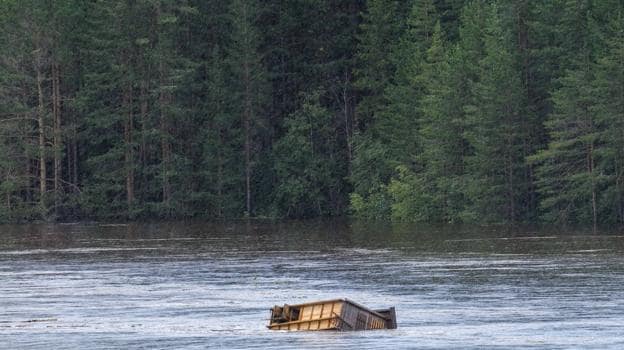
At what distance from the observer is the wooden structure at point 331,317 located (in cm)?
4203

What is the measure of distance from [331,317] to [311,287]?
46.8ft

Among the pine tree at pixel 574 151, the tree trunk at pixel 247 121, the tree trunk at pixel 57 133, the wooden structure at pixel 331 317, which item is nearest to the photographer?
the wooden structure at pixel 331 317

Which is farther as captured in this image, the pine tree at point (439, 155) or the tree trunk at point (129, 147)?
the tree trunk at point (129, 147)

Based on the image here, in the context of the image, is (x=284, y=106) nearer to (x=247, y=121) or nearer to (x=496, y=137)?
(x=247, y=121)

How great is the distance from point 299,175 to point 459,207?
63.7ft

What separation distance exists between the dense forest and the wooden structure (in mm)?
56795

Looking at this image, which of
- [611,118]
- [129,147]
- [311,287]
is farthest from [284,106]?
[311,287]

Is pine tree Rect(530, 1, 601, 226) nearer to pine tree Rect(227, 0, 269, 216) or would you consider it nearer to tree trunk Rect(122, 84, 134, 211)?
pine tree Rect(227, 0, 269, 216)

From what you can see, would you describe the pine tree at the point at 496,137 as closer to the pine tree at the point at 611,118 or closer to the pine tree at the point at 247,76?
the pine tree at the point at 611,118

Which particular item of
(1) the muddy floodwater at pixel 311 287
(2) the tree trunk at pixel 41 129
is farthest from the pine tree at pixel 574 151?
(2) the tree trunk at pixel 41 129

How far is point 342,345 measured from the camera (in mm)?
38812

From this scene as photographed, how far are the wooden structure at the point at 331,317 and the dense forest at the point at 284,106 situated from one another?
5679 cm

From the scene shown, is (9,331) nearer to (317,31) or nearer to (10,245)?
(10,245)

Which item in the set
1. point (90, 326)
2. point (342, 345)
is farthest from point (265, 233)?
point (342, 345)
